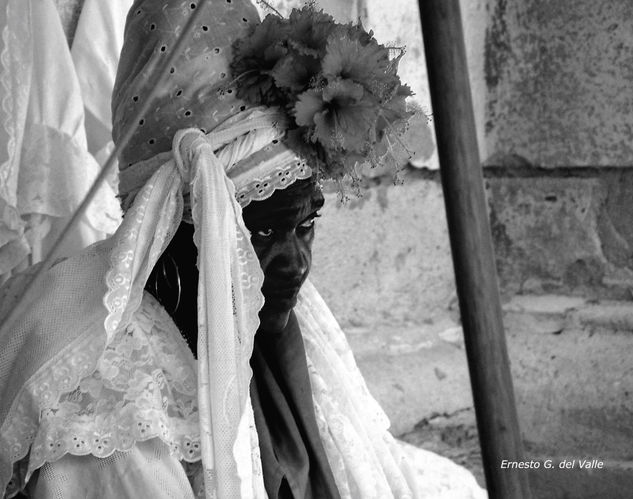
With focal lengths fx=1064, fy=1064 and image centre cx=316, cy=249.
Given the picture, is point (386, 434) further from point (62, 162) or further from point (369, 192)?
point (369, 192)

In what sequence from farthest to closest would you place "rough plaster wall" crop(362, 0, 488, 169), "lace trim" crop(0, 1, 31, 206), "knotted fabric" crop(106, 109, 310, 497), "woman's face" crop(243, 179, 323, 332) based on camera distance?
1. "rough plaster wall" crop(362, 0, 488, 169)
2. "lace trim" crop(0, 1, 31, 206)
3. "woman's face" crop(243, 179, 323, 332)
4. "knotted fabric" crop(106, 109, 310, 497)

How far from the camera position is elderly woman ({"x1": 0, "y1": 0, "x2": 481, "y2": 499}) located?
1551 mm

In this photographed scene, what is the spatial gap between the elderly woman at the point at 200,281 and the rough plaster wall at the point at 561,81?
158 cm

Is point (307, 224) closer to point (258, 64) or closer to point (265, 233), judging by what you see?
point (265, 233)

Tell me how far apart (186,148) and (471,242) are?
851 millimetres

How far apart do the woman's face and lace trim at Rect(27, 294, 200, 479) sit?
16 centimetres

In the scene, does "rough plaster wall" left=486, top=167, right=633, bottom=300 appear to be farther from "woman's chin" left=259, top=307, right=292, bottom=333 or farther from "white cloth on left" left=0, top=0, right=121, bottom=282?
"woman's chin" left=259, top=307, right=292, bottom=333

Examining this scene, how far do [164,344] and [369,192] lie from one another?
4.92 feet

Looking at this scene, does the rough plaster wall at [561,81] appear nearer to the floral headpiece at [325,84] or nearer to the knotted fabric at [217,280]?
the floral headpiece at [325,84]

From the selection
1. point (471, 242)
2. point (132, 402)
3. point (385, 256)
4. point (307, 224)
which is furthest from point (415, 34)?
point (471, 242)

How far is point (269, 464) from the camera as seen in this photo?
1741 millimetres

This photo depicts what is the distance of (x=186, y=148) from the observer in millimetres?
1645

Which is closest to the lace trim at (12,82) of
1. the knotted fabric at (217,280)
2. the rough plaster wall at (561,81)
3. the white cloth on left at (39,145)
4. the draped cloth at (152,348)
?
the white cloth on left at (39,145)

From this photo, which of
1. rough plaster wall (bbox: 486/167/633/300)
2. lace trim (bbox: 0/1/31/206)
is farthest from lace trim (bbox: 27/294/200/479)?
rough plaster wall (bbox: 486/167/633/300)
